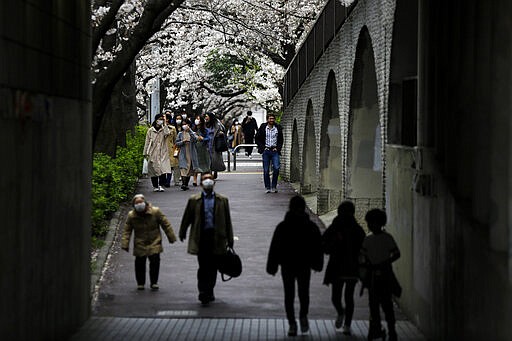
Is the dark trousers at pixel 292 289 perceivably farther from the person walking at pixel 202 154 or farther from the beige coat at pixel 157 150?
the person walking at pixel 202 154

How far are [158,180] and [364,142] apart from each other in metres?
9.56

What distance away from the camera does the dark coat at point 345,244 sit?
36.7 feet

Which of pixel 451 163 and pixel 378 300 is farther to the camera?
pixel 378 300

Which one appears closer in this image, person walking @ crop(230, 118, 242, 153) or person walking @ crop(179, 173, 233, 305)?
person walking @ crop(179, 173, 233, 305)

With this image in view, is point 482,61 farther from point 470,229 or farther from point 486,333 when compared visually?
point 486,333

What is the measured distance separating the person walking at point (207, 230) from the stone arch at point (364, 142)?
5.87 m

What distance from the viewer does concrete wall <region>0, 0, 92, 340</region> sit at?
8.34 m

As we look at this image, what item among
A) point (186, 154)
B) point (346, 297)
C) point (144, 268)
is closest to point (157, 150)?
point (186, 154)

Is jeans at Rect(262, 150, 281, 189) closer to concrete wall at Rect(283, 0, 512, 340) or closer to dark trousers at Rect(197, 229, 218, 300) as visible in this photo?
concrete wall at Rect(283, 0, 512, 340)

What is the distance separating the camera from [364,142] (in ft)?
64.2

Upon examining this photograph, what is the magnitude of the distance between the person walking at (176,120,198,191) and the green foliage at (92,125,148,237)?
1151mm

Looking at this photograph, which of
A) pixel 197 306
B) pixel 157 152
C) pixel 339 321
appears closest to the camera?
pixel 339 321

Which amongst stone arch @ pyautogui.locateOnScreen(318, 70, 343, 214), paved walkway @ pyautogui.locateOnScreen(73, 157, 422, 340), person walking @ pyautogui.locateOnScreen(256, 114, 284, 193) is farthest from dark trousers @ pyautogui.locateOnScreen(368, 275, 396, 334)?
person walking @ pyautogui.locateOnScreen(256, 114, 284, 193)

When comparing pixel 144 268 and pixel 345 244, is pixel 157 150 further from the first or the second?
pixel 345 244
